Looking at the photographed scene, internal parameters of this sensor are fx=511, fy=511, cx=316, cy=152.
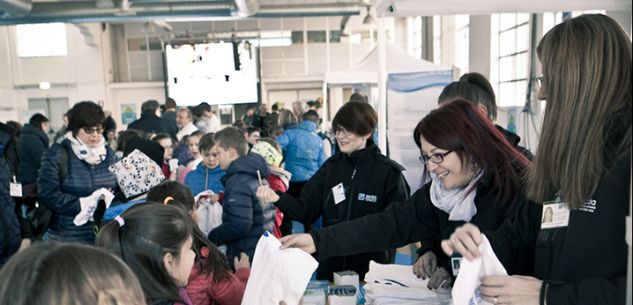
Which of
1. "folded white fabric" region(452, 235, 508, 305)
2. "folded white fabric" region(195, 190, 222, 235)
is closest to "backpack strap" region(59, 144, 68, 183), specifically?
"folded white fabric" region(195, 190, 222, 235)

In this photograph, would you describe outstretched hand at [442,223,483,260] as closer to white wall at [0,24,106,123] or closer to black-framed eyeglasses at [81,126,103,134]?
black-framed eyeglasses at [81,126,103,134]

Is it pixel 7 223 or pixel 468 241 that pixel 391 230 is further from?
pixel 7 223

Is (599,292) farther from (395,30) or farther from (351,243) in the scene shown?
(395,30)

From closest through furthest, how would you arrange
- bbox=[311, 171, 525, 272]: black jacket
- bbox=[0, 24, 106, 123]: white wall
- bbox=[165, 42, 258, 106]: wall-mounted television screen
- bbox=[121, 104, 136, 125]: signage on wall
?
1. bbox=[311, 171, 525, 272]: black jacket
2. bbox=[165, 42, 258, 106]: wall-mounted television screen
3. bbox=[0, 24, 106, 123]: white wall
4. bbox=[121, 104, 136, 125]: signage on wall

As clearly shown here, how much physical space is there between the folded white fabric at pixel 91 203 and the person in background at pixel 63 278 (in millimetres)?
2009

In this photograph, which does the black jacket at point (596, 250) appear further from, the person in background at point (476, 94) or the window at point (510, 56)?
the window at point (510, 56)

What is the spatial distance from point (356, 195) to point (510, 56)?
3604mm

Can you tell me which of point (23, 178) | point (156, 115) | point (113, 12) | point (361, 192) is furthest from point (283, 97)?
point (361, 192)

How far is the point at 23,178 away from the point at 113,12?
565 cm

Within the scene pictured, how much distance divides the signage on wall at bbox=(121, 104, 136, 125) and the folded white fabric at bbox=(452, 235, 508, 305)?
1465 centimetres

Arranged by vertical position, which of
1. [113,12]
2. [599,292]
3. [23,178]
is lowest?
[23,178]

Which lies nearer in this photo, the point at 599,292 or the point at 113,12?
the point at 599,292

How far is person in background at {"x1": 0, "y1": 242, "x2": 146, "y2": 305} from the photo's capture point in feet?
2.79

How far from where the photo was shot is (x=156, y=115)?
18.5ft
